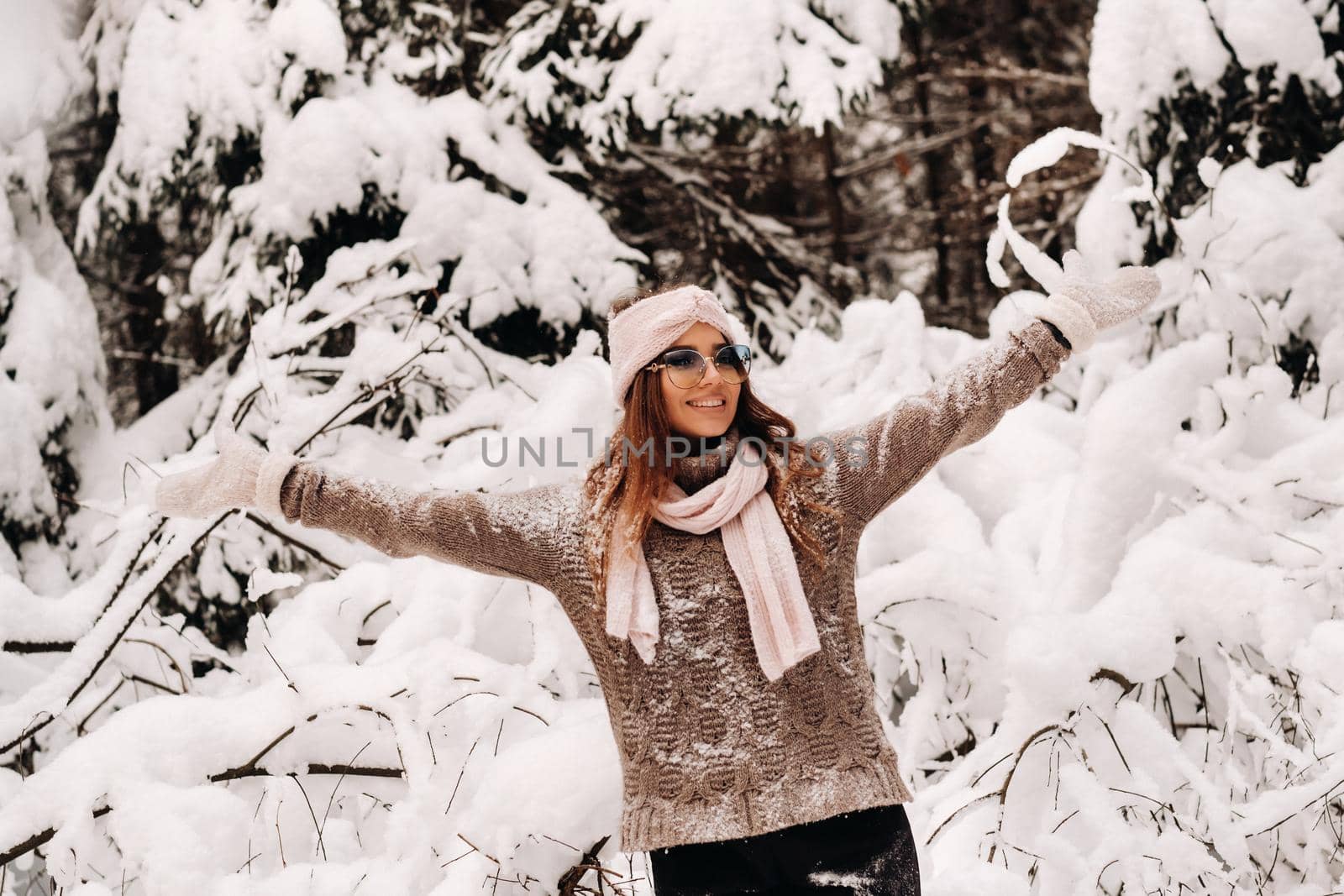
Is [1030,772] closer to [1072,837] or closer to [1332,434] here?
[1072,837]

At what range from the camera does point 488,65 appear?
5.27 meters

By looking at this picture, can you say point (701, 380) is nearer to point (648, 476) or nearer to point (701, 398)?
point (701, 398)

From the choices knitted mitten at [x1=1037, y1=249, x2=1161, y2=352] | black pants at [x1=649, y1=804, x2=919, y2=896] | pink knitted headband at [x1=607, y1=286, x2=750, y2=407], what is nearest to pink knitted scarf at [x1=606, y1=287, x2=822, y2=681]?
pink knitted headband at [x1=607, y1=286, x2=750, y2=407]

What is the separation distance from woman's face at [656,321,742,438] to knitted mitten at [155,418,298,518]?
70 cm

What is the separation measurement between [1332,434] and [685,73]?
289cm

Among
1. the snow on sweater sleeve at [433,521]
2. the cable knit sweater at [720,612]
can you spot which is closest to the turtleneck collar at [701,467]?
the cable knit sweater at [720,612]

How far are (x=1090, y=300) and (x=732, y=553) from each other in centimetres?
84

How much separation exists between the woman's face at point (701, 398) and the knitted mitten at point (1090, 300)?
2.02 feet

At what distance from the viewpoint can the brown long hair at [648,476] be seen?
201 centimetres

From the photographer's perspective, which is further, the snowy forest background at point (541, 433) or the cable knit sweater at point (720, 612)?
the snowy forest background at point (541, 433)

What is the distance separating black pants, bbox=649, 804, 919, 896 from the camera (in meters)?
1.89

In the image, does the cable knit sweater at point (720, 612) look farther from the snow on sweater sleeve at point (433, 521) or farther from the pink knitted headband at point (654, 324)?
the pink knitted headband at point (654, 324)

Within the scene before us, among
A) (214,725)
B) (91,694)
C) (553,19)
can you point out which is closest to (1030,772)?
(214,725)

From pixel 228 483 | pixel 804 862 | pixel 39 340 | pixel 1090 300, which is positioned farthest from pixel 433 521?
pixel 39 340
